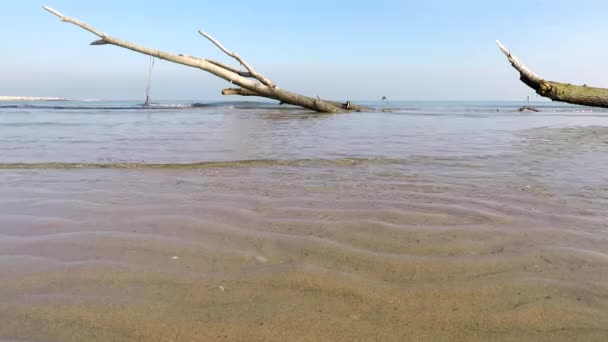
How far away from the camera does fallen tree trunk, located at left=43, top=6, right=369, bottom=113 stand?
8945mm

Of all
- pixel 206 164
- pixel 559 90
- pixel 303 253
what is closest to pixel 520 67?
pixel 559 90

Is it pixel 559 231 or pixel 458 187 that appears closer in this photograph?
pixel 559 231

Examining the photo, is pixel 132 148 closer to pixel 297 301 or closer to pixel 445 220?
pixel 445 220

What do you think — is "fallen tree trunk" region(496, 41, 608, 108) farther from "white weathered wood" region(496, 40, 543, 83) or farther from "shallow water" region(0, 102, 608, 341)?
"shallow water" region(0, 102, 608, 341)

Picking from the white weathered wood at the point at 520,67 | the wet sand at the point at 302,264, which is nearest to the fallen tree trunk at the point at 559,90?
the white weathered wood at the point at 520,67

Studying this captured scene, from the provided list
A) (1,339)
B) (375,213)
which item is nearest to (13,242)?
(1,339)

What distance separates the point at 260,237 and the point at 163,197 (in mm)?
1239

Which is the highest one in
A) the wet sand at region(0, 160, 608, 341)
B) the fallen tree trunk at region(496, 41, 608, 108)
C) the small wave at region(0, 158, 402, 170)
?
the fallen tree trunk at region(496, 41, 608, 108)

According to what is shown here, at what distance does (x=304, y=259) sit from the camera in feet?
6.89

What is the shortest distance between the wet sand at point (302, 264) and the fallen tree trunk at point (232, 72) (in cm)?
612

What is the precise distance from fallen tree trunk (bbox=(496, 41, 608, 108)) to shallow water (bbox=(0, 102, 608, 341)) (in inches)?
140

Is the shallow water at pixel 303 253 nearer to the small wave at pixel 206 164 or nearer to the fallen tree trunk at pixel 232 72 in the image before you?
the small wave at pixel 206 164

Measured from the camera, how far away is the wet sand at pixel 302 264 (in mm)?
1513

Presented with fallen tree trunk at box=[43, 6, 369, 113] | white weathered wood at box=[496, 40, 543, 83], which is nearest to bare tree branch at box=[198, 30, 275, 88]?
fallen tree trunk at box=[43, 6, 369, 113]
